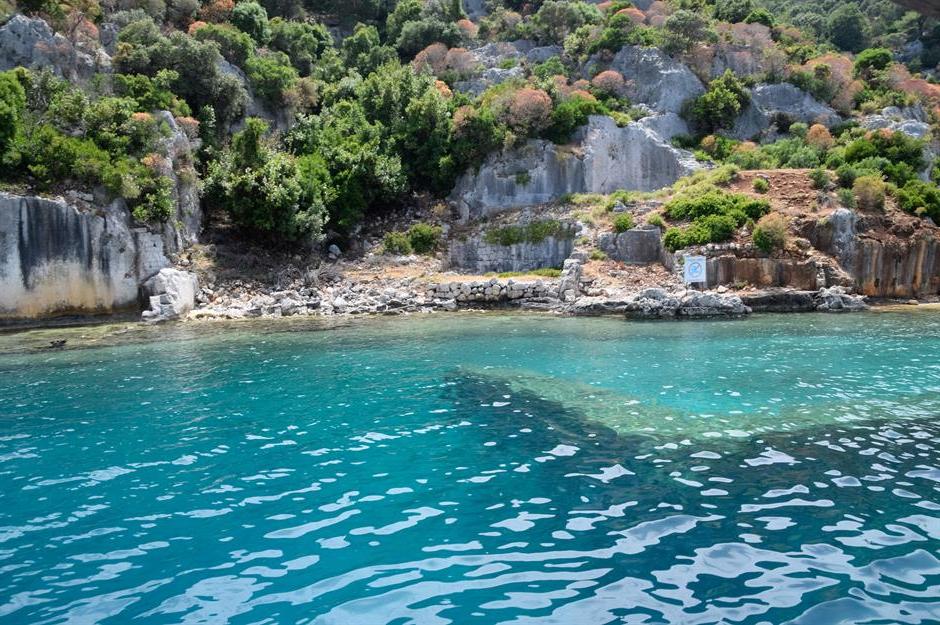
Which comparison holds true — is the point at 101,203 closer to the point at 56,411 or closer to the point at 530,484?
the point at 56,411

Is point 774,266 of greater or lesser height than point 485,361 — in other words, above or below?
above

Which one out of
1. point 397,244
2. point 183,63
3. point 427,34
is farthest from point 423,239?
point 427,34

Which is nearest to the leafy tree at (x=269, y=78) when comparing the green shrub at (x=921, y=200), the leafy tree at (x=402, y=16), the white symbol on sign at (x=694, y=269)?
the leafy tree at (x=402, y=16)

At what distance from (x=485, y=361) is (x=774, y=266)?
20162mm

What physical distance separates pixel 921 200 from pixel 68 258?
4236 cm

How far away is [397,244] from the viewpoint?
3750cm

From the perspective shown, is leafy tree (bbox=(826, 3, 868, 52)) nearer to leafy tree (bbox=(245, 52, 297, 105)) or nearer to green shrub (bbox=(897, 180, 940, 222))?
green shrub (bbox=(897, 180, 940, 222))

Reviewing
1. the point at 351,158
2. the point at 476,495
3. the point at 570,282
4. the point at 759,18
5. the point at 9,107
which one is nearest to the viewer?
the point at 476,495

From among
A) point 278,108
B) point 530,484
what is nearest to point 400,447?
point 530,484

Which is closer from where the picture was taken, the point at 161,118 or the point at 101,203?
the point at 101,203

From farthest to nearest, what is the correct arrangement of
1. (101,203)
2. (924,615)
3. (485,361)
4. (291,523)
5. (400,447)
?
(101,203) < (485,361) < (400,447) < (291,523) < (924,615)

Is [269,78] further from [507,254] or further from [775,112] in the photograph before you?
[775,112]

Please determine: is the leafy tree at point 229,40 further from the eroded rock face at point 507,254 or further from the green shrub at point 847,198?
the green shrub at point 847,198

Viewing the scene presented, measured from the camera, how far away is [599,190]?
4162 cm
